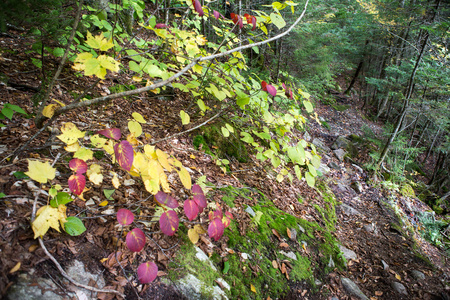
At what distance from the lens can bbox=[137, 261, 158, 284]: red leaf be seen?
3.97ft

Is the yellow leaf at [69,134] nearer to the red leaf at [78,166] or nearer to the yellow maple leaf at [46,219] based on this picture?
the red leaf at [78,166]

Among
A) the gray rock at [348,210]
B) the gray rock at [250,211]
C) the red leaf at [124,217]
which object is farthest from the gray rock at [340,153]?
the red leaf at [124,217]

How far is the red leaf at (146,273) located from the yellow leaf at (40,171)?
698 mm

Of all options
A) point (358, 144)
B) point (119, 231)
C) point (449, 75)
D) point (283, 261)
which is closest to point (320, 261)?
point (283, 261)

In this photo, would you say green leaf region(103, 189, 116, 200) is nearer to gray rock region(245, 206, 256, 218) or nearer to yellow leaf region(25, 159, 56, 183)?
yellow leaf region(25, 159, 56, 183)

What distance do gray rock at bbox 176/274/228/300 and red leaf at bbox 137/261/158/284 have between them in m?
0.27

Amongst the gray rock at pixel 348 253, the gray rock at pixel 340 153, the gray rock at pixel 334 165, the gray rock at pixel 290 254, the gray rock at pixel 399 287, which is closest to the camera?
the gray rock at pixel 290 254

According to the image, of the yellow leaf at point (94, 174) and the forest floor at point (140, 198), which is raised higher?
the yellow leaf at point (94, 174)

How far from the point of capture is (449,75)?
6.20 metres

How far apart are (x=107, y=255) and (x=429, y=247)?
7.44 meters

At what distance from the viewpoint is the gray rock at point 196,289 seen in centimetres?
142

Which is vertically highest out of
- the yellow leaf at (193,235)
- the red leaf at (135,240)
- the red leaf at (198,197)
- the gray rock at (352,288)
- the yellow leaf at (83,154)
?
the yellow leaf at (83,154)

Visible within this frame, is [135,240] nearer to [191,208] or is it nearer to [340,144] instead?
[191,208]

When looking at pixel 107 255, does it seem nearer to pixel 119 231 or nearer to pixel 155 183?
pixel 119 231
